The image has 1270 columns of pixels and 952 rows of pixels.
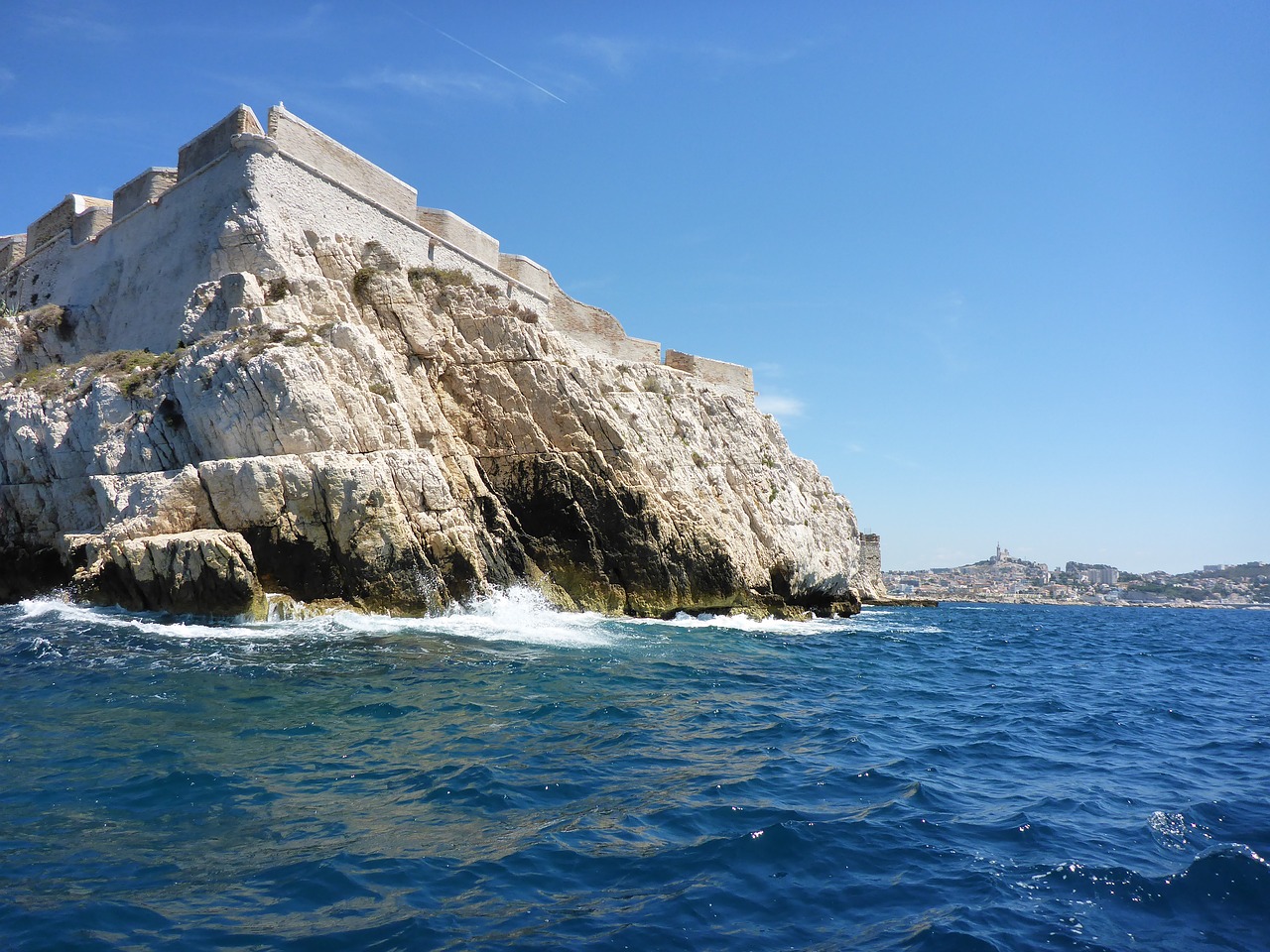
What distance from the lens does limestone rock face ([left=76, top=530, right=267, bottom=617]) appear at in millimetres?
14625

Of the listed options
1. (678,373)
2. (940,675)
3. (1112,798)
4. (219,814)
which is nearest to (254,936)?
(219,814)

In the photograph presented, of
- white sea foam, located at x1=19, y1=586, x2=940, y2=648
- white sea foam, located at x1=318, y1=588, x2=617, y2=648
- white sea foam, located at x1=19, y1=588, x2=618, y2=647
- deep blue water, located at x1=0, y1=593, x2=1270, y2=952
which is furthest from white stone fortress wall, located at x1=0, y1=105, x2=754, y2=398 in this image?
deep blue water, located at x1=0, y1=593, x2=1270, y2=952

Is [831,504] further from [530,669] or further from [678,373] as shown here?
[530,669]

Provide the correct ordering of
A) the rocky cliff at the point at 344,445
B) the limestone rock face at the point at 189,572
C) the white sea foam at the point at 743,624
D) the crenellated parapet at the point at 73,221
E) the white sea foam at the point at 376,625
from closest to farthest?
the white sea foam at the point at 376,625, the limestone rock face at the point at 189,572, the rocky cliff at the point at 344,445, the white sea foam at the point at 743,624, the crenellated parapet at the point at 73,221

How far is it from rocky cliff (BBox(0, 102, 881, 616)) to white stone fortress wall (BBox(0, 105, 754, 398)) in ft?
0.41

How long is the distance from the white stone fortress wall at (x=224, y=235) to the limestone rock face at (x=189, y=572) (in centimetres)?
858

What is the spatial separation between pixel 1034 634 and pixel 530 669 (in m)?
24.9

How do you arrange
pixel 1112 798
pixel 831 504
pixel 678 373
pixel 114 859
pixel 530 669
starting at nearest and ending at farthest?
pixel 114 859 < pixel 1112 798 < pixel 530 669 < pixel 678 373 < pixel 831 504

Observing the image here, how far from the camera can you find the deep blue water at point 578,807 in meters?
4.75

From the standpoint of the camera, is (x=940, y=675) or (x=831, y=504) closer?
(x=940, y=675)

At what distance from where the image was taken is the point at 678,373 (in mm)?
30828

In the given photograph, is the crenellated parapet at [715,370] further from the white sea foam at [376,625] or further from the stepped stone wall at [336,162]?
the white sea foam at [376,625]

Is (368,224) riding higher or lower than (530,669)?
higher

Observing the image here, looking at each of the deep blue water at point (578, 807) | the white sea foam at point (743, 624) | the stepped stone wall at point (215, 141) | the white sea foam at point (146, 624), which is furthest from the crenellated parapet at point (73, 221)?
the white sea foam at point (743, 624)
